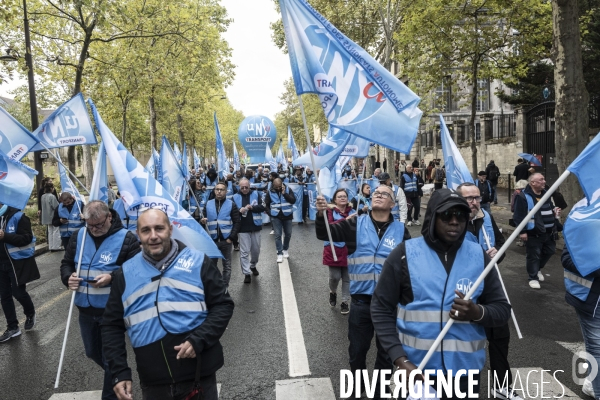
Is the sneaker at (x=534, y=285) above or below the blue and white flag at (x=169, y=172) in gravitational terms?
below

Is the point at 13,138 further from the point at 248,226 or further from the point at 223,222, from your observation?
the point at 248,226

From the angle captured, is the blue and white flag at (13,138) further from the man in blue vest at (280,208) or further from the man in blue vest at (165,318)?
the man in blue vest at (280,208)

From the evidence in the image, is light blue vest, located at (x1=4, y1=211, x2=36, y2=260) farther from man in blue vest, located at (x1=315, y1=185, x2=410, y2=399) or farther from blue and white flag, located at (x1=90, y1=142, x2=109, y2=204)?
man in blue vest, located at (x1=315, y1=185, x2=410, y2=399)

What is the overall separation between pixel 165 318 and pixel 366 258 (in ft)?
6.74

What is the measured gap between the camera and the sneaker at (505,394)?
4.04 meters

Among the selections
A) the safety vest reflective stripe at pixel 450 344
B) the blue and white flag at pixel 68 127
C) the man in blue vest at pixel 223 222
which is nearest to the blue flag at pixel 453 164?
the safety vest reflective stripe at pixel 450 344

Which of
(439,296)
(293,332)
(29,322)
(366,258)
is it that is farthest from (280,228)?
(439,296)

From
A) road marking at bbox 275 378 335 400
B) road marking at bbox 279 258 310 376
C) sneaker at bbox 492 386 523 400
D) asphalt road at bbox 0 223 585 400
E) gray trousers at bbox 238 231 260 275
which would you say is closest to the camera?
sneaker at bbox 492 386 523 400

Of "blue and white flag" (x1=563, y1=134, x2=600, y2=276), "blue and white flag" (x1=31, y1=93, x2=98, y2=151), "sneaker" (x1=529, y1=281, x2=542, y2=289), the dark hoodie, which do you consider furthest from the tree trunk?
"blue and white flag" (x1=31, y1=93, x2=98, y2=151)

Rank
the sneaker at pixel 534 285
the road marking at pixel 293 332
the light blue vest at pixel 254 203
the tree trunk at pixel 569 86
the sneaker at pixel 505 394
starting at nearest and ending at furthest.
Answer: the sneaker at pixel 505 394, the road marking at pixel 293 332, the sneaker at pixel 534 285, the light blue vest at pixel 254 203, the tree trunk at pixel 569 86

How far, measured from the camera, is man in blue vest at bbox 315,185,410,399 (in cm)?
410

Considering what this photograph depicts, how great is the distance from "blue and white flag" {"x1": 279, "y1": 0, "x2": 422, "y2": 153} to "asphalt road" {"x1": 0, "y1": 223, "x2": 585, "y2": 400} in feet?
8.05

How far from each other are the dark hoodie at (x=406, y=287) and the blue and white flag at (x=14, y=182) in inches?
176

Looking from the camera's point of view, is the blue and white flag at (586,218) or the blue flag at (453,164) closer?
the blue and white flag at (586,218)
